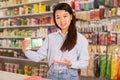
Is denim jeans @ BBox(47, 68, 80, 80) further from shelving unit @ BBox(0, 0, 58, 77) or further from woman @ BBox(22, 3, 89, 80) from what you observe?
shelving unit @ BBox(0, 0, 58, 77)

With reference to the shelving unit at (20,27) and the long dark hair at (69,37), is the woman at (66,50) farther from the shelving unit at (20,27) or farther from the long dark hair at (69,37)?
the shelving unit at (20,27)

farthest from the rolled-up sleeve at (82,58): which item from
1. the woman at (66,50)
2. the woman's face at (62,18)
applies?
the woman's face at (62,18)

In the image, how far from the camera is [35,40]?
575cm

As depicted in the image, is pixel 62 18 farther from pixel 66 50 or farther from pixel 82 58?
pixel 82 58

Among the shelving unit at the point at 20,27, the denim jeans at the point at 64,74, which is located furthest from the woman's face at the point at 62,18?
the shelving unit at the point at 20,27

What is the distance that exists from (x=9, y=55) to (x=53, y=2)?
2.18m

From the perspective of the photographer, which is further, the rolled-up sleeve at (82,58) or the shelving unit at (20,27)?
the shelving unit at (20,27)

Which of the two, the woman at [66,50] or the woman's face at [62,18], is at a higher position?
the woman's face at [62,18]

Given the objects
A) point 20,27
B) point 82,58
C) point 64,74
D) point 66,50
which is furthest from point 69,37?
point 20,27

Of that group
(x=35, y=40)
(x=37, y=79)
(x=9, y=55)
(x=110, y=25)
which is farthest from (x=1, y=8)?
(x=37, y=79)

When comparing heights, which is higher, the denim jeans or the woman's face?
the woman's face

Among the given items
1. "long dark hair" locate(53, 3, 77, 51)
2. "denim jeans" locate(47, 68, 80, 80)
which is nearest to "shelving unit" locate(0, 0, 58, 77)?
"long dark hair" locate(53, 3, 77, 51)

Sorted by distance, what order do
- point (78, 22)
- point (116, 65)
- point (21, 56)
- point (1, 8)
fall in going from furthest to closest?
point (1, 8) → point (21, 56) → point (78, 22) → point (116, 65)

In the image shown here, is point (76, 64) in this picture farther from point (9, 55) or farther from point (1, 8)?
point (1, 8)
